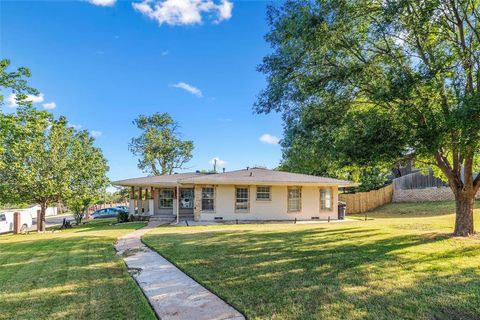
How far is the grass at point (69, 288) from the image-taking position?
4.80m

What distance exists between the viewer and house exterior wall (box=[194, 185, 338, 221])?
19.4 meters

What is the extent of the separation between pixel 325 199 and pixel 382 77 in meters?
12.8

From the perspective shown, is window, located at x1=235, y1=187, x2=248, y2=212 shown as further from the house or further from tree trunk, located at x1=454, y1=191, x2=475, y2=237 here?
tree trunk, located at x1=454, y1=191, x2=475, y2=237

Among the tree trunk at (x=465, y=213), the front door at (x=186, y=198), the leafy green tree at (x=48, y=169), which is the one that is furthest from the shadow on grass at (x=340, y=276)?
the leafy green tree at (x=48, y=169)

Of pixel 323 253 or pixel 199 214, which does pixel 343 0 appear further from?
pixel 199 214

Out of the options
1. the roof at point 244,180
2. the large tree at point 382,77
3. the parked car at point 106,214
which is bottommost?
the parked car at point 106,214

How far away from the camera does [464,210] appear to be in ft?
33.9

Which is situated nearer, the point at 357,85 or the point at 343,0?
the point at 343,0

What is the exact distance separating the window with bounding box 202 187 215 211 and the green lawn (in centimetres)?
827

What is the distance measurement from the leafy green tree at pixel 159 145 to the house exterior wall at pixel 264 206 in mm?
21194

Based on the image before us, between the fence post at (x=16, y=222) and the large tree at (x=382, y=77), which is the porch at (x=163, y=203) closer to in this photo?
the fence post at (x=16, y=222)

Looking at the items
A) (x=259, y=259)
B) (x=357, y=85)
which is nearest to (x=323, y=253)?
(x=259, y=259)

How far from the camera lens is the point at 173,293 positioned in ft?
18.5

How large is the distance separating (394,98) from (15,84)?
14523mm
